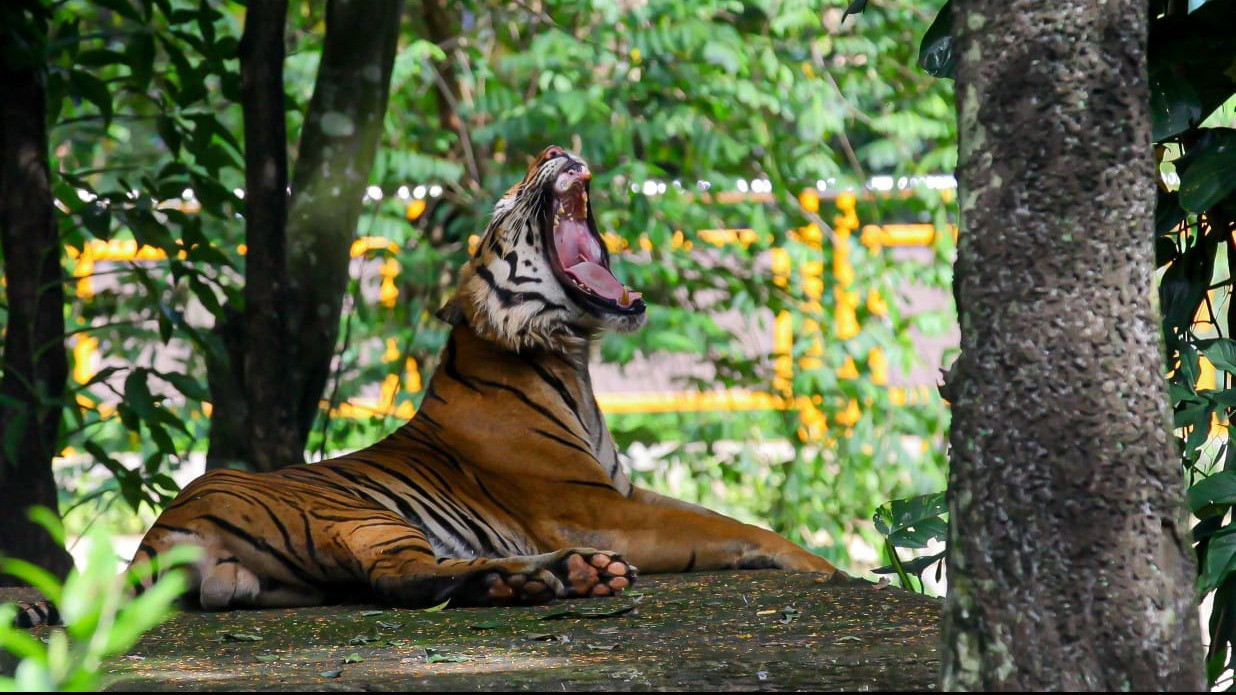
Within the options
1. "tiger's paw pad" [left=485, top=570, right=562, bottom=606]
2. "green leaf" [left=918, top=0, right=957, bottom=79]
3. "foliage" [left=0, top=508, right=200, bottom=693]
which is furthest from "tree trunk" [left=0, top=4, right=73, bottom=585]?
"foliage" [left=0, top=508, right=200, bottom=693]

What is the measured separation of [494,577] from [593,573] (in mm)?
221

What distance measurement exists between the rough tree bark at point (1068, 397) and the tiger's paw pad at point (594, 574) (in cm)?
150

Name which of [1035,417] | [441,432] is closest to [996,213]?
[1035,417]

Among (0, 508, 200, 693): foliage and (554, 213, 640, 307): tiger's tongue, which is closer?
(0, 508, 200, 693): foliage

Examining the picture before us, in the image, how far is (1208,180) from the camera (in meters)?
2.73

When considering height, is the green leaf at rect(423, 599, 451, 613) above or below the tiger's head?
below

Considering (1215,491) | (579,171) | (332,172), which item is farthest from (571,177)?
(1215,491)

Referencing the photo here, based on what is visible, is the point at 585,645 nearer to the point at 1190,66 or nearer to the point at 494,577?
the point at 494,577

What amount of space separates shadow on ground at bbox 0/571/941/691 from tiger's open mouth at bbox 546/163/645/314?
1.16 m

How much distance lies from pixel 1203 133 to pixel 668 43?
184 inches

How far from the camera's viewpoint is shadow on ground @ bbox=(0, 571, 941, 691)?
2.11 m

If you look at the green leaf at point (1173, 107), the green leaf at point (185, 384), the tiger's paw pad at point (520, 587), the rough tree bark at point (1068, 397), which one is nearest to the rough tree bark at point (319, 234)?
the green leaf at point (185, 384)

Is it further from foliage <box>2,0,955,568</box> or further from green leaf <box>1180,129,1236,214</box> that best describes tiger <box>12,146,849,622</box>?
foliage <box>2,0,955,568</box>

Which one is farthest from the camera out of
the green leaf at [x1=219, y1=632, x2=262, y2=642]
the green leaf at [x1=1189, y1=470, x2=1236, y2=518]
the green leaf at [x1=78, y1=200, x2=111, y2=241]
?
the green leaf at [x1=78, y1=200, x2=111, y2=241]
